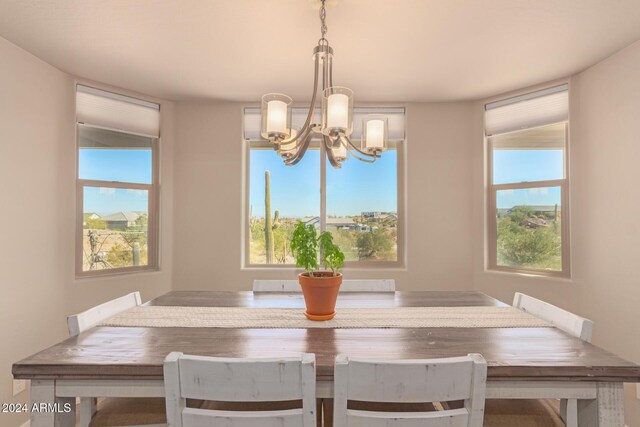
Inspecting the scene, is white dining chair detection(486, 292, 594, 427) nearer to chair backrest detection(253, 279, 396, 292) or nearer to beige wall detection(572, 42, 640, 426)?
chair backrest detection(253, 279, 396, 292)

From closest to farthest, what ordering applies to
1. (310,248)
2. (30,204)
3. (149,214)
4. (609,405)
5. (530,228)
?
1. (609,405)
2. (310,248)
3. (30,204)
4. (530,228)
5. (149,214)

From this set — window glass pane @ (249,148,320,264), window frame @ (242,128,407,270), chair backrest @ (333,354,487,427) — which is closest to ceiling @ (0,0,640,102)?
window frame @ (242,128,407,270)

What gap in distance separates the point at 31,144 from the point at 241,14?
1.64 m

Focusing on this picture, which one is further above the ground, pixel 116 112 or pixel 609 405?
pixel 116 112

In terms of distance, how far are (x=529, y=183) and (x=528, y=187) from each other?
33 millimetres

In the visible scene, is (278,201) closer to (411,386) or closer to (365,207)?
(365,207)

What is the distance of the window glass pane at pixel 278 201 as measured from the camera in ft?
10.2

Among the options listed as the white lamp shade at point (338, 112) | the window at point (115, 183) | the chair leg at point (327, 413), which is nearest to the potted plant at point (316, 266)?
the chair leg at point (327, 413)

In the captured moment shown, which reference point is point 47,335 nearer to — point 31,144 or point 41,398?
point 31,144

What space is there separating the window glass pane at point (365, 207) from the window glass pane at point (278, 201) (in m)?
0.17

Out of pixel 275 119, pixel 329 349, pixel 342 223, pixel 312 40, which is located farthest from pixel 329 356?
pixel 342 223

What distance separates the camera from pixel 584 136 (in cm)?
241

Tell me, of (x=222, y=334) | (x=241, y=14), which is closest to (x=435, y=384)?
(x=222, y=334)

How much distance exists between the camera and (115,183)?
2.76m
